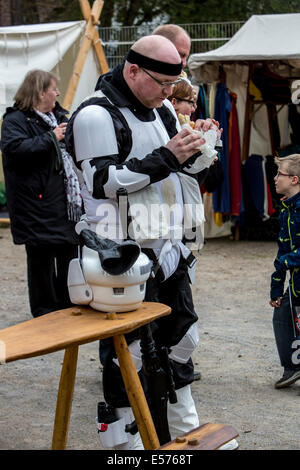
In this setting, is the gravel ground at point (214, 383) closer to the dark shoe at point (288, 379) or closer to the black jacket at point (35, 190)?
the dark shoe at point (288, 379)

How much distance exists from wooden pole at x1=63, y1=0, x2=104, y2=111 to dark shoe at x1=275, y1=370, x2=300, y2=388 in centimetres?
527

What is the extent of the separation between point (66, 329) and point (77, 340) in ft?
0.46

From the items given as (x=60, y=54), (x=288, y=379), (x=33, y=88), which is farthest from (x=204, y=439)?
(x=60, y=54)

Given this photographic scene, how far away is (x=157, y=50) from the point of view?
311cm

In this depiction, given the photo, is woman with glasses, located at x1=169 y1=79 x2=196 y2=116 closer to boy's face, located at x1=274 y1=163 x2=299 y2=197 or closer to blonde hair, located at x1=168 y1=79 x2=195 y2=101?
blonde hair, located at x1=168 y1=79 x2=195 y2=101

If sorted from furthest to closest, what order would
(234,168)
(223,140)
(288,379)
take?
(234,168) → (223,140) → (288,379)

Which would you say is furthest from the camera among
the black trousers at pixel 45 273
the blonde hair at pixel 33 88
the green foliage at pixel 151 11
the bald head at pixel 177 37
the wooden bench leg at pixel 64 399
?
the green foliage at pixel 151 11

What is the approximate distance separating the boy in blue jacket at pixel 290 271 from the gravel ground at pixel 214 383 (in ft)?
0.53

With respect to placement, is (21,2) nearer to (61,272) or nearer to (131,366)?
(61,272)

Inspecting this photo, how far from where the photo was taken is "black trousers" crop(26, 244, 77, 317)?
5.77 metres

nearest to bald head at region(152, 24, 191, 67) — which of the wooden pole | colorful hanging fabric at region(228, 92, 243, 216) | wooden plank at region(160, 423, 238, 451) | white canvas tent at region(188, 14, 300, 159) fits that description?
wooden plank at region(160, 423, 238, 451)

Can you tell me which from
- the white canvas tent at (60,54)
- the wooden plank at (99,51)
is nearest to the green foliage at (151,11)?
the wooden plank at (99,51)

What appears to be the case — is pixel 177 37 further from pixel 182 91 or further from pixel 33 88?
pixel 33 88

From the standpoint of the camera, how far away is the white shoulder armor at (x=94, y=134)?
10.1 feet
